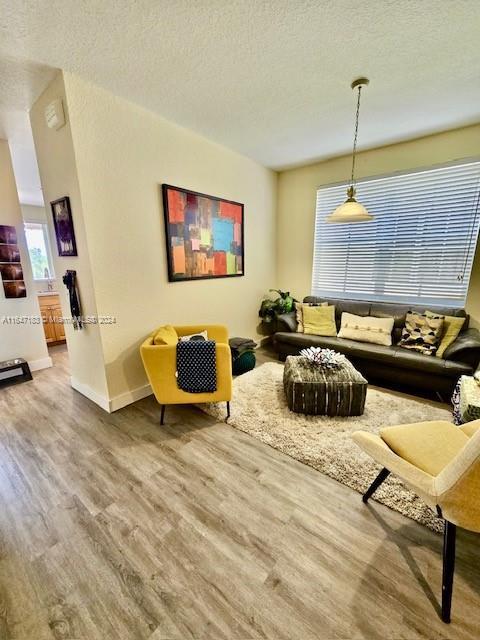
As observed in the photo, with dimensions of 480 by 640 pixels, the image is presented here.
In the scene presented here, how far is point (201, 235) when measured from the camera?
310cm

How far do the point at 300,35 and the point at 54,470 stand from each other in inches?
129

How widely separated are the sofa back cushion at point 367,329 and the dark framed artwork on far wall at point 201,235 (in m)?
1.61

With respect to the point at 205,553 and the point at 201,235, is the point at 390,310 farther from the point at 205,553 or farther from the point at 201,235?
the point at 205,553

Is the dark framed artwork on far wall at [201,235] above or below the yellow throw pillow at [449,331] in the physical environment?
above

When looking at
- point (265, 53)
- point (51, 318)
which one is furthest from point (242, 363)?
point (51, 318)

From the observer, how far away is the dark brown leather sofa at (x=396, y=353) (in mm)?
2490

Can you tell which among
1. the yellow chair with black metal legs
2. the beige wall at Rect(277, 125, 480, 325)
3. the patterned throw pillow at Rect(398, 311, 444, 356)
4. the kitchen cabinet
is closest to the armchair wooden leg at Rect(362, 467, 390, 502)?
the yellow chair with black metal legs

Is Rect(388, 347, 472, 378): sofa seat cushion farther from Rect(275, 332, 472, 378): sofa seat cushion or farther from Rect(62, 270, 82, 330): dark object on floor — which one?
Rect(62, 270, 82, 330): dark object on floor

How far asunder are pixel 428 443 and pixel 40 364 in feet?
13.8

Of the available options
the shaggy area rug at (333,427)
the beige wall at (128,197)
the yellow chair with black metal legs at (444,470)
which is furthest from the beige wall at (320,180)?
the yellow chair with black metal legs at (444,470)

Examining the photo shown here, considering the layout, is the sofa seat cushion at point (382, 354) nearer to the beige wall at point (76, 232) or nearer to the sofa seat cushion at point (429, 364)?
the sofa seat cushion at point (429, 364)

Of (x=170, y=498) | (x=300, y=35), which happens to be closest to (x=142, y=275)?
(x=170, y=498)

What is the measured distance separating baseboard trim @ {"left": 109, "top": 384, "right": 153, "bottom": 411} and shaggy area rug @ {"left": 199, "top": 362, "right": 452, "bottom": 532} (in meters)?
0.64

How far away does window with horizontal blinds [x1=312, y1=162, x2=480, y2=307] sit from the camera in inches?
117
